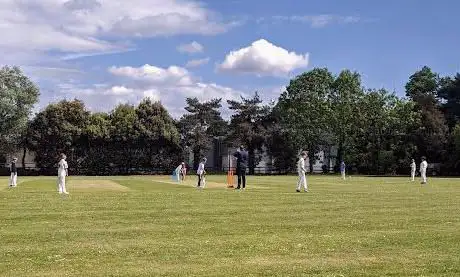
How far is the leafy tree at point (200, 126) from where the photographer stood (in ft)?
301

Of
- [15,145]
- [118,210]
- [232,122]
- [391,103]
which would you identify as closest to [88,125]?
[15,145]

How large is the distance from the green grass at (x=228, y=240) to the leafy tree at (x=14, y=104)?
67.9m

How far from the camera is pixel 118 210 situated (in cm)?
1978

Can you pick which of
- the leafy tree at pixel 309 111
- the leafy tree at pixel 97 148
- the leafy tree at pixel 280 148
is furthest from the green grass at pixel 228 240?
the leafy tree at pixel 280 148

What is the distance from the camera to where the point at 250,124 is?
307 ft

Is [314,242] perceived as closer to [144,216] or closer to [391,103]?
[144,216]

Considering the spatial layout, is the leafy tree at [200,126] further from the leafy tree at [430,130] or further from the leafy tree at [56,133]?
the leafy tree at [430,130]

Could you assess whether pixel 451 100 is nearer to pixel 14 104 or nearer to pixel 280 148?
pixel 280 148

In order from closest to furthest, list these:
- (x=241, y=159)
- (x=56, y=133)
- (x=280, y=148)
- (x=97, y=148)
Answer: (x=241, y=159), (x=56, y=133), (x=97, y=148), (x=280, y=148)

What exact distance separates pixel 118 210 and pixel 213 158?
3156 inches

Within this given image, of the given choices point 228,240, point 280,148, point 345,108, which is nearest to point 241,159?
point 228,240

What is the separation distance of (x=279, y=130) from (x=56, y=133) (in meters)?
30.9

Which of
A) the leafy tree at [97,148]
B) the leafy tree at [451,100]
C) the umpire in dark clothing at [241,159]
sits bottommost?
the umpire in dark clothing at [241,159]

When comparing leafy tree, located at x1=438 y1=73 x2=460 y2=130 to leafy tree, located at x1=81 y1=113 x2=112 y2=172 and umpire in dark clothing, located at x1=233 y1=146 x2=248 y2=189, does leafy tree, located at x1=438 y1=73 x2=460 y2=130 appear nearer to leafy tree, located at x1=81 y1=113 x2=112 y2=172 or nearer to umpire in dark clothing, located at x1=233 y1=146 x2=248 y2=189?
leafy tree, located at x1=81 y1=113 x2=112 y2=172
